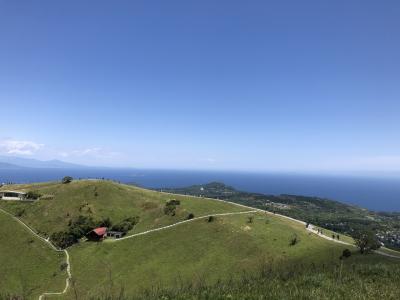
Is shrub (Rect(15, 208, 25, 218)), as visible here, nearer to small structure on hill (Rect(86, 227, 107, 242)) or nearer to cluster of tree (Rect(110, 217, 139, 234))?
small structure on hill (Rect(86, 227, 107, 242))

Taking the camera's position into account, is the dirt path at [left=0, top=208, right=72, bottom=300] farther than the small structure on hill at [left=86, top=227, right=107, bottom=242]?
No

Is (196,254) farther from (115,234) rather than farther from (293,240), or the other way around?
(115,234)

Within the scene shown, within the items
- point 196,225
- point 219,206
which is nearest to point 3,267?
point 196,225

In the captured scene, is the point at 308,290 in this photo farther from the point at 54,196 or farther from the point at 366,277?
the point at 54,196

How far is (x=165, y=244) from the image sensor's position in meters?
83.0

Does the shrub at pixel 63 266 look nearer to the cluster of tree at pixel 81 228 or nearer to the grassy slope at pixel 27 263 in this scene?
the grassy slope at pixel 27 263

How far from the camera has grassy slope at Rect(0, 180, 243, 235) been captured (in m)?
100

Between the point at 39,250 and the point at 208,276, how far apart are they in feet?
158

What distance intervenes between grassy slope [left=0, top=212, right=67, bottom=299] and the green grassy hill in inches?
30.5

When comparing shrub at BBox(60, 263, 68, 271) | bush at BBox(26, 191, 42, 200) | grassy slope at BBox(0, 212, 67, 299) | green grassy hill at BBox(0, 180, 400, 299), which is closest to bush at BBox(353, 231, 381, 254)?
green grassy hill at BBox(0, 180, 400, 299)

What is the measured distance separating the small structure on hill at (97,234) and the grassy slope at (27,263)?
876 cm

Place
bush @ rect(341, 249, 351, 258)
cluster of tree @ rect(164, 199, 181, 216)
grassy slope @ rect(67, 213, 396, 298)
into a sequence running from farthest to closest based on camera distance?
1. cluster of tree @ rect(164, 199, 181, 216)
2. grassy slope @ rect(67, 213, 396, 298)
3. bush @ rect(341, 249, 351, 258)

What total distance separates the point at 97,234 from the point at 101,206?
1839cm

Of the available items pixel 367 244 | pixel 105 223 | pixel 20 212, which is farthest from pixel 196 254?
pixel 20 212
